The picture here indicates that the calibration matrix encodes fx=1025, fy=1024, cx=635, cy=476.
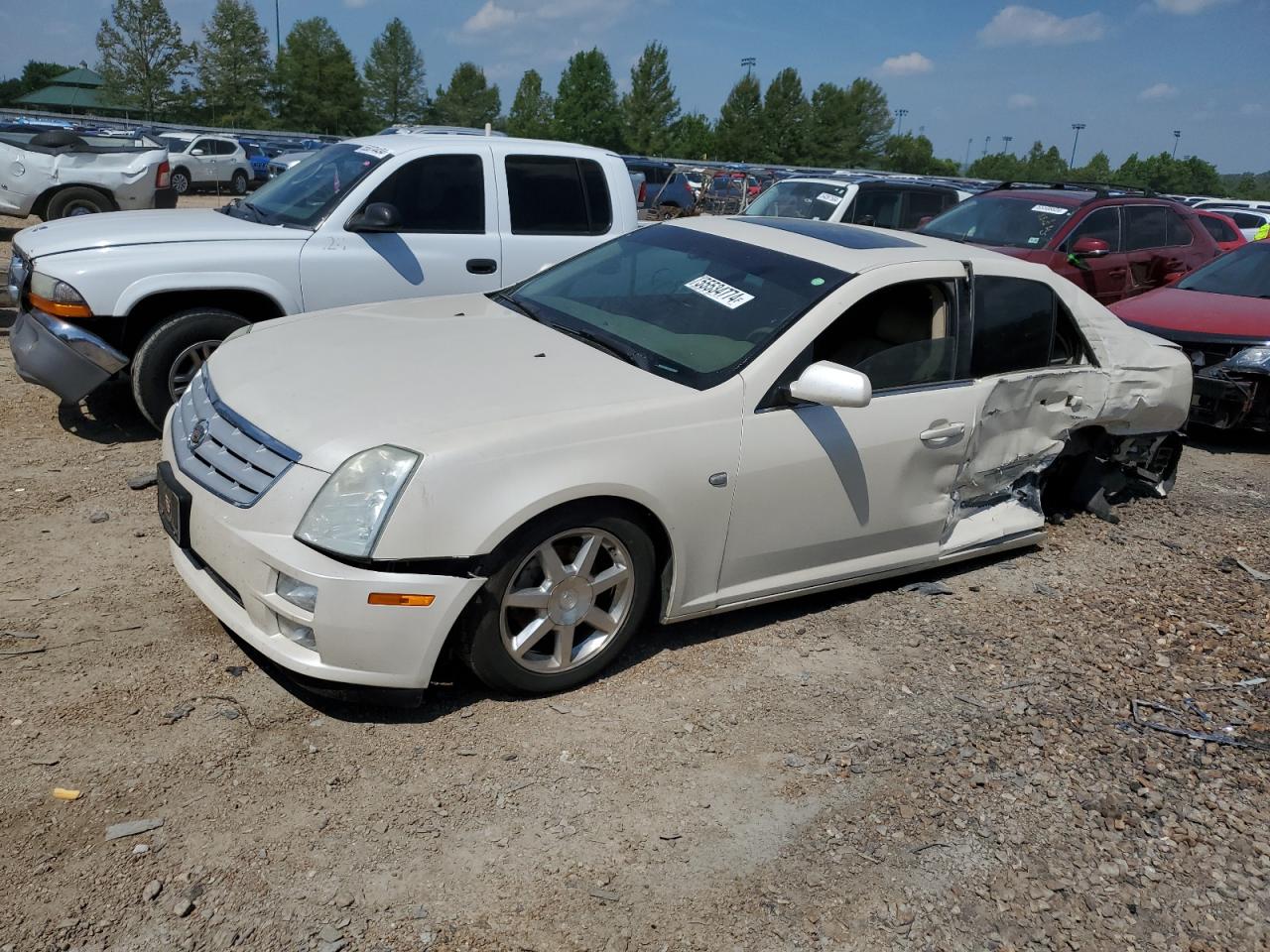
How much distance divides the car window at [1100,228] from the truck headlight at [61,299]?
28.0ft

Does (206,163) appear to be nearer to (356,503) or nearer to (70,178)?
(70,178)

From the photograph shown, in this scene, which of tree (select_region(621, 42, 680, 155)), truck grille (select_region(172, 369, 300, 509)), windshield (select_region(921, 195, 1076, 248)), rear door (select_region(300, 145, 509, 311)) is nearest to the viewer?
truck grille (select_region(172, 369, 300, 509))

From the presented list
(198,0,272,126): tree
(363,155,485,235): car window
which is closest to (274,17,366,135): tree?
(198,0,272,126): tree

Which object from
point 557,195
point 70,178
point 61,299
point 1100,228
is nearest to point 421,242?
point 557,195

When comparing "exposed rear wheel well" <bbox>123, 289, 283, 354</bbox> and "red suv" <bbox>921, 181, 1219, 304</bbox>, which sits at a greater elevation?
"red suv" <bbox>921, 181, 1219, 304</bbox>

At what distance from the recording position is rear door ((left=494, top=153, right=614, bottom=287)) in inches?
267

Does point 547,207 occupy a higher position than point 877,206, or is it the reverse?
point 547,207

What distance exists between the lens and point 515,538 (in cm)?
333

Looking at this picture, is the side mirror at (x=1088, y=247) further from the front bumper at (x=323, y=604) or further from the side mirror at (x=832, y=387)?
the front bumper at (x=323, y=604)

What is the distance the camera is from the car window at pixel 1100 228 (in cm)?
1005

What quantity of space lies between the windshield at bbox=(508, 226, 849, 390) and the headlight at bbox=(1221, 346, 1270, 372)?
192 inches

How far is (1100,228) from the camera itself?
10.3 metres

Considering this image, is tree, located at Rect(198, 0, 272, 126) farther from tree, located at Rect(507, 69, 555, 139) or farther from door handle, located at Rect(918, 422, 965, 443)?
door handle, located at Rect(918, 422, 965, 443)

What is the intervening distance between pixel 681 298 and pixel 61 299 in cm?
351
